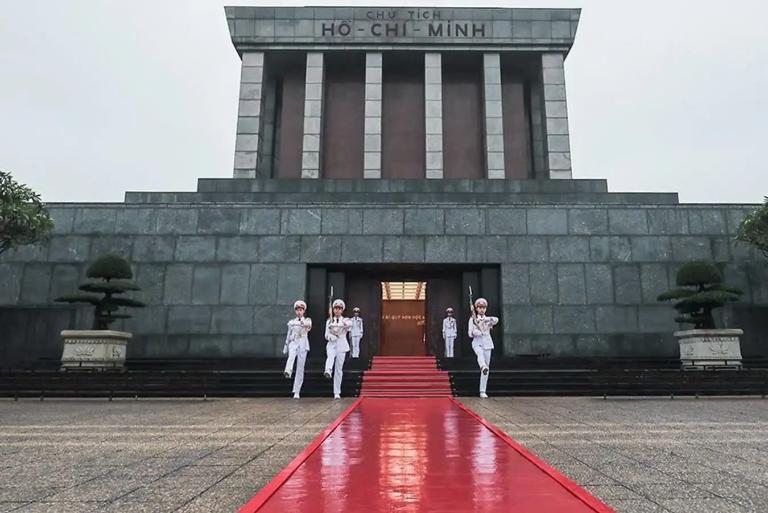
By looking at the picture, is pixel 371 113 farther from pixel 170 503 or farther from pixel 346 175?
pixel 170 503

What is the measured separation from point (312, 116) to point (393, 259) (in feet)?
41.2

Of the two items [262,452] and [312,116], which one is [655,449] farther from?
[312,116]

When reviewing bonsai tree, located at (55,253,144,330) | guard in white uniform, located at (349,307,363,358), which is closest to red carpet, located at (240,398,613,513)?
guard in white uniform, located at (349,307,363,358)

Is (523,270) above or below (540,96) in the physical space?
below

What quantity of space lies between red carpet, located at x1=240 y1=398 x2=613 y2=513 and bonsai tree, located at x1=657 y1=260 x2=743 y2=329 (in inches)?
519

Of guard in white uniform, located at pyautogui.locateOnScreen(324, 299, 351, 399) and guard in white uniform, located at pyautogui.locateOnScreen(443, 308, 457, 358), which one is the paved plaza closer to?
guard in white uniform, located at pyautogui.locateOnScreen(324, 299, 351, 399)

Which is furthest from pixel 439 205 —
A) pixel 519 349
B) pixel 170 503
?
pixel 170 503

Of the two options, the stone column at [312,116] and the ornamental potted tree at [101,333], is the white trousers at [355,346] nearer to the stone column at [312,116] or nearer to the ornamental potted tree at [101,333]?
the ornamental potted tree at [101,333]

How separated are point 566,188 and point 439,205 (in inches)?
276

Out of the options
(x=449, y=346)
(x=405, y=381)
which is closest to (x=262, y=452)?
(x=405, y=381)

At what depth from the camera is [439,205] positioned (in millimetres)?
21453

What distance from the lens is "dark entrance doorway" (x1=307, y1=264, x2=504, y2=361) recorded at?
20.8 meters

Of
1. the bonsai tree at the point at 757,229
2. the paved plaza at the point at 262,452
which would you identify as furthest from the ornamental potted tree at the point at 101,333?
the bonsai tree at the point at 757,229

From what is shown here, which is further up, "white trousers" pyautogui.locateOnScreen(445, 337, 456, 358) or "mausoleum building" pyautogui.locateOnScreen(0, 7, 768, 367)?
"mausoleum building" pyautogui.locateOnScreen(0, 7, 768, 367)
